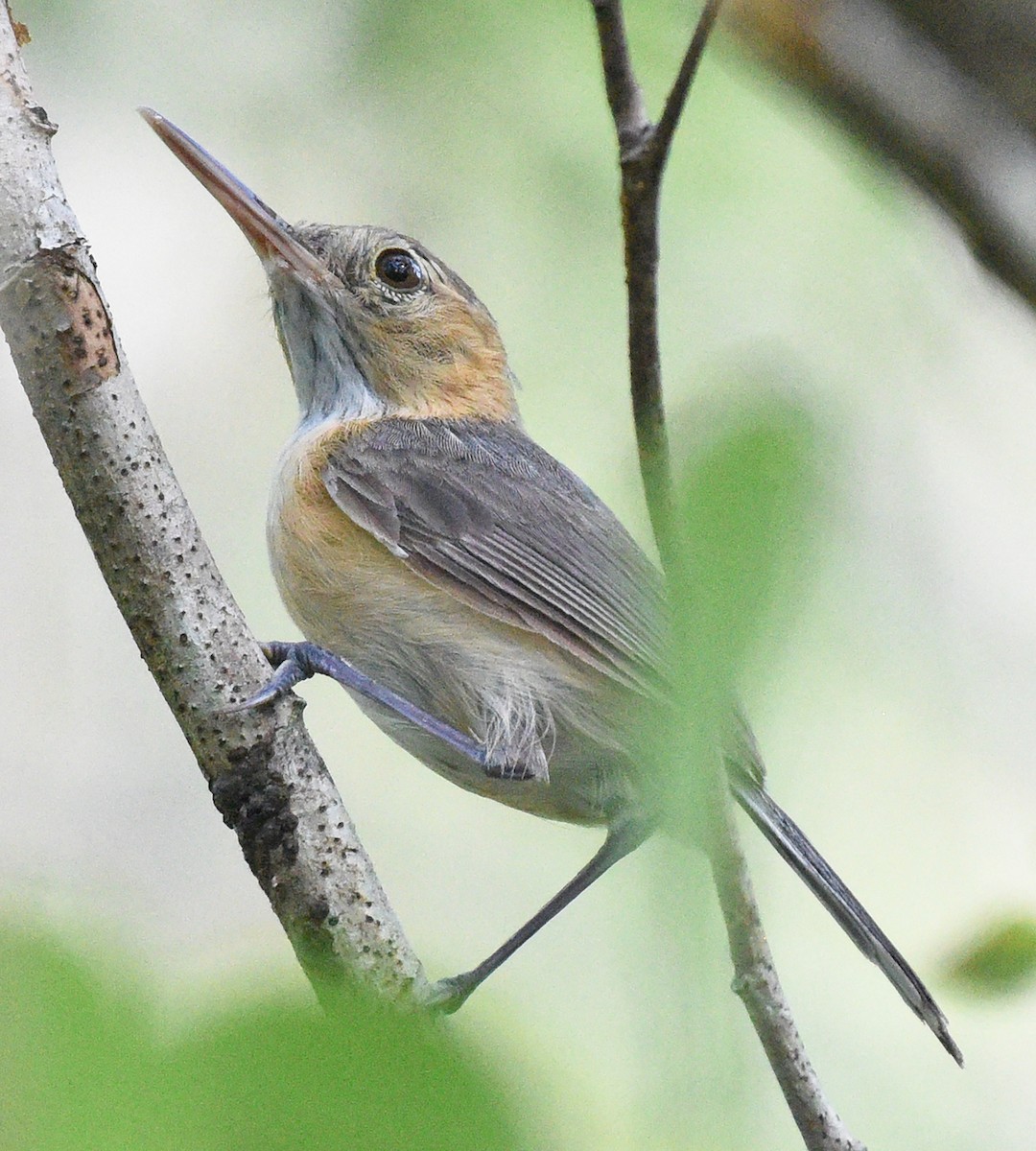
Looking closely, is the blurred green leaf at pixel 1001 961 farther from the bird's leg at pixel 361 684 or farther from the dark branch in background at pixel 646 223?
the bird's leg at pixel 361 684

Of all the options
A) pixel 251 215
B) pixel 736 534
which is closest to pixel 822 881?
pixel 251 215

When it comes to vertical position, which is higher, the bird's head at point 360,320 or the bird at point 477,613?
the bird's head at point 360,320

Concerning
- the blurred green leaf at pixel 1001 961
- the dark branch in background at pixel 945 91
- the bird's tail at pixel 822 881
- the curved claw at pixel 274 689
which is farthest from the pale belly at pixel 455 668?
the blurred green leaf at pixel 1001 961

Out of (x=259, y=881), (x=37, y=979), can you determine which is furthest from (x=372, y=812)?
(x=37, y=979)

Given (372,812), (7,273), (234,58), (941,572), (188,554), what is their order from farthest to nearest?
1. (372,812)
2. (234,58)
3. (941,572)
4. (188,554)
5. (7,273)

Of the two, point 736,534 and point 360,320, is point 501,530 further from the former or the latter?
point 736,534

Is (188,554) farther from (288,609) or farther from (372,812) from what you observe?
(372,812)

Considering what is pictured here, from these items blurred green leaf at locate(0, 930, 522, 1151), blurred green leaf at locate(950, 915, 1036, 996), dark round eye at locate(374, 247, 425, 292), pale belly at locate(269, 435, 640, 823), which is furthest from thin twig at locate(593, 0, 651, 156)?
dark round eye at locate(374, 247, 425, 292)
